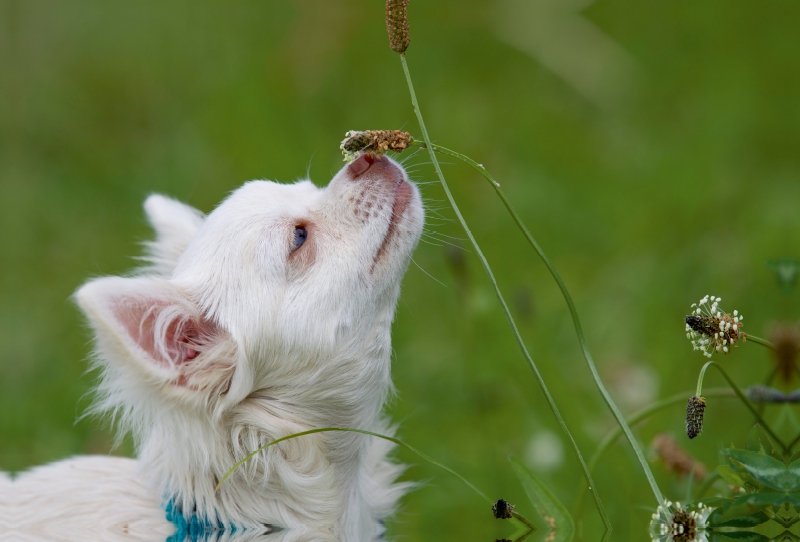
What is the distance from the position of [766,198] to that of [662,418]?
7.99 feet

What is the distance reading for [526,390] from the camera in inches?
154

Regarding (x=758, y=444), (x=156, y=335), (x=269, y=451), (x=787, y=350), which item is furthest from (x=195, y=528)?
(x=787, y=350)

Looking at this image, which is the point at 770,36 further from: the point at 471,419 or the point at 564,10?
the point at 471,419

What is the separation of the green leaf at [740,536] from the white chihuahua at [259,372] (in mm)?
1165

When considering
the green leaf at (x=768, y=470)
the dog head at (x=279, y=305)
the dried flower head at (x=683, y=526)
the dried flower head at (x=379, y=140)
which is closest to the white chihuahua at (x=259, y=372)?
the dog head at (x=279, y=305)

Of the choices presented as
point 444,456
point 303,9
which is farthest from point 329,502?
point 303,9

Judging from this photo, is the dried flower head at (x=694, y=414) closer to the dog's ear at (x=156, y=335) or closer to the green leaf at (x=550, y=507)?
the green leaf at (x=550, y=507)

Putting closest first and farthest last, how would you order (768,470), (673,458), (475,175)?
1. (768,470)
2. (673,458)
3. (475,175)

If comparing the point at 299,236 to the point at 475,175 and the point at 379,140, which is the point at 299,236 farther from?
the point at 475,175

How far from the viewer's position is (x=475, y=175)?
614 cm

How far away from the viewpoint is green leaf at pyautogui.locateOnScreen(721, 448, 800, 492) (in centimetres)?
183

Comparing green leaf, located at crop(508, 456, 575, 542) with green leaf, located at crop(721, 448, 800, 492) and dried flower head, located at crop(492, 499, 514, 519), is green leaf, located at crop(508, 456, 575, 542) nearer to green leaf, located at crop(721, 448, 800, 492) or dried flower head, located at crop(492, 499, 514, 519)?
dried flower head, located at crop(492, 499, 514, 519)

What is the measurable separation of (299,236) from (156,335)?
0.55 m

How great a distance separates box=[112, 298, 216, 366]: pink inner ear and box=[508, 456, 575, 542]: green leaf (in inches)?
41.9
